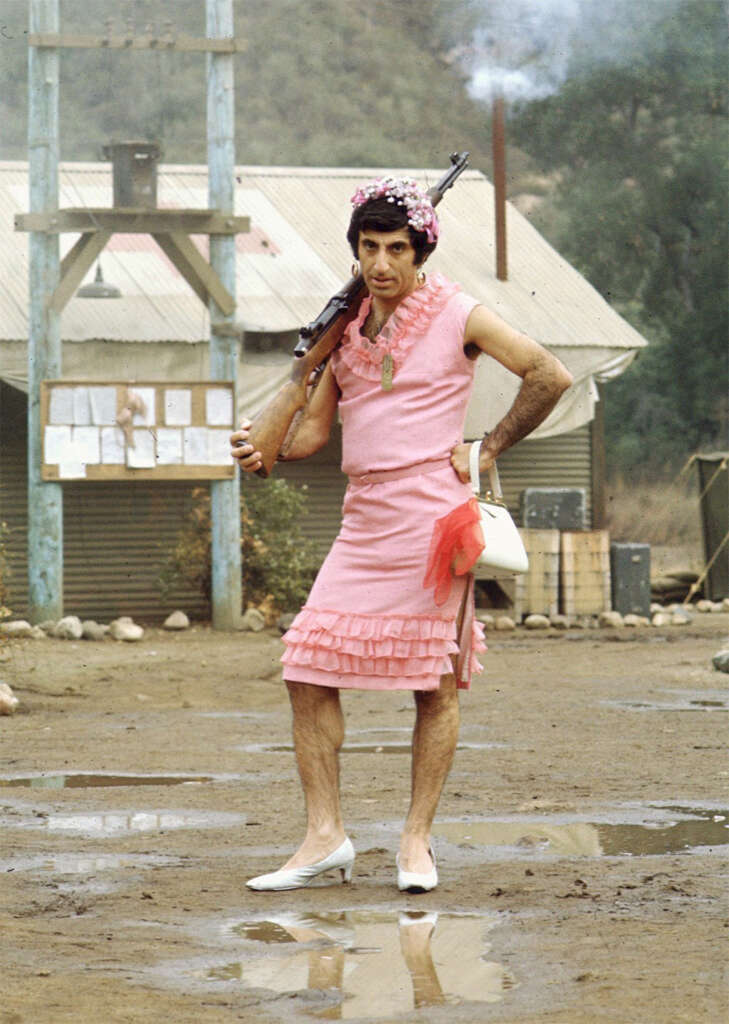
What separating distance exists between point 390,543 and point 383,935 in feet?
3.93

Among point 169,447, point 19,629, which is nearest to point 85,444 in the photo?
point 169,447

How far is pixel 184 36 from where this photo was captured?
16.0 metres

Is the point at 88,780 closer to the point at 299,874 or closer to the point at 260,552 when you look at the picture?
the point at 299,874

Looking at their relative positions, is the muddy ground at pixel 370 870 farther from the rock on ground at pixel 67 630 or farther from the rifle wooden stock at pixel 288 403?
the rock on ground at pixel 67 630

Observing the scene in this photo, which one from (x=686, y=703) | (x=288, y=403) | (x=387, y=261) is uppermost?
(x=387, y=261)

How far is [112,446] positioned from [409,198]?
1089cm

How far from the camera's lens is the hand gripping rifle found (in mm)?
5598

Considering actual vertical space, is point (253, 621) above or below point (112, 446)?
below

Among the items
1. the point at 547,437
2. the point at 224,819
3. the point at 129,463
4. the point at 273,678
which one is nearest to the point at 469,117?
the point at 547,437

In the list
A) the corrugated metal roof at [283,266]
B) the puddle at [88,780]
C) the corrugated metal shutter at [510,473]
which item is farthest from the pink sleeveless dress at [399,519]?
the corrugated metal shutter at [510,473]

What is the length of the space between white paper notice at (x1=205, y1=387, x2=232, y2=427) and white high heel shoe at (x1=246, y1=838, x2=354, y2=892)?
10.9 metres

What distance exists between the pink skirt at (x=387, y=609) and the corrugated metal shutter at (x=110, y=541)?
1264 cm

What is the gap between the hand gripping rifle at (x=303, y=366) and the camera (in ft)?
18.4

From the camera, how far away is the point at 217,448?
1622 centimetres
